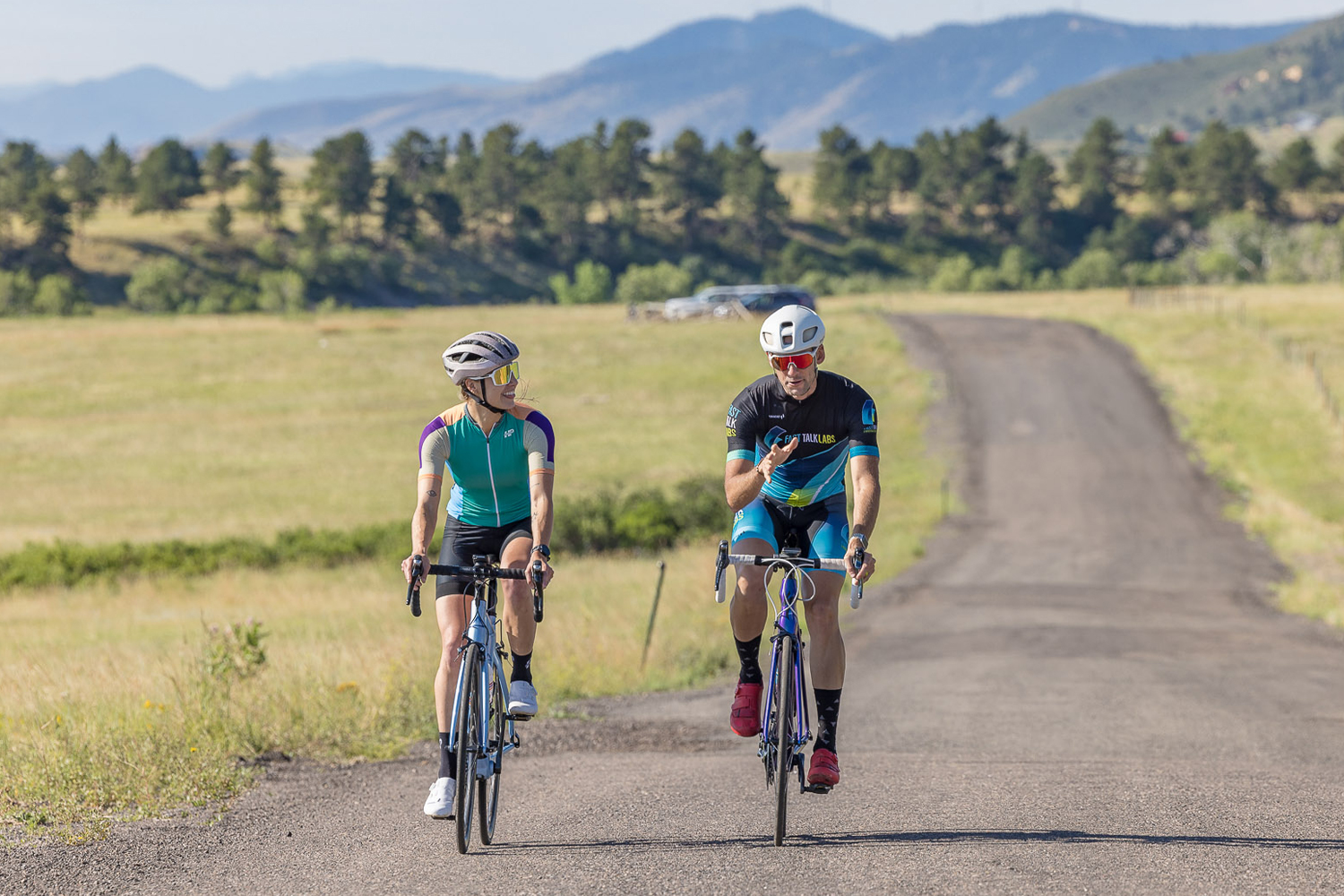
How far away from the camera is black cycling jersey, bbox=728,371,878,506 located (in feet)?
23.7

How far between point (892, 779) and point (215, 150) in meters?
144

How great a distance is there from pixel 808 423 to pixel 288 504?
36455 millimetres

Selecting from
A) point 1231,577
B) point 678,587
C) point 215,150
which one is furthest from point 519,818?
point 215,150

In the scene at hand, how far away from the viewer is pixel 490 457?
7281mm

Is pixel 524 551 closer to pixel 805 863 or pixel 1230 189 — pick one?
pixel 805 863

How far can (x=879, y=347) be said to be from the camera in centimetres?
6272

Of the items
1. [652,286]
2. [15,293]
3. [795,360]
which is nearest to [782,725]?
[795,360]

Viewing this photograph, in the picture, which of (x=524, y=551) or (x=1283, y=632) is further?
(x=1283, y=632)

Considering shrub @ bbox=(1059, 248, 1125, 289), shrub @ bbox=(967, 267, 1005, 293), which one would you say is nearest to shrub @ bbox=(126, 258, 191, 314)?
shrub @ bbox=(967, 267, 1005, 293)

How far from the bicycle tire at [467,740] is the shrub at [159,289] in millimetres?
115166

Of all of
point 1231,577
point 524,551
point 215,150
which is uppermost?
point 215,150

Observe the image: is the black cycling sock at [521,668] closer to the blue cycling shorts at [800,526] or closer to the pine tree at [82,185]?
the blue cycling shorts at [800,526]

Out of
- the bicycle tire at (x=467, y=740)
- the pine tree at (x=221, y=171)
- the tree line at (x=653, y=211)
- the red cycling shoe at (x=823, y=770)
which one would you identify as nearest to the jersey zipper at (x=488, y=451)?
the bicycle tire at (x=467, y=740)

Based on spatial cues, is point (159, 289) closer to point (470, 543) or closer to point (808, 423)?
point (470, 543)
